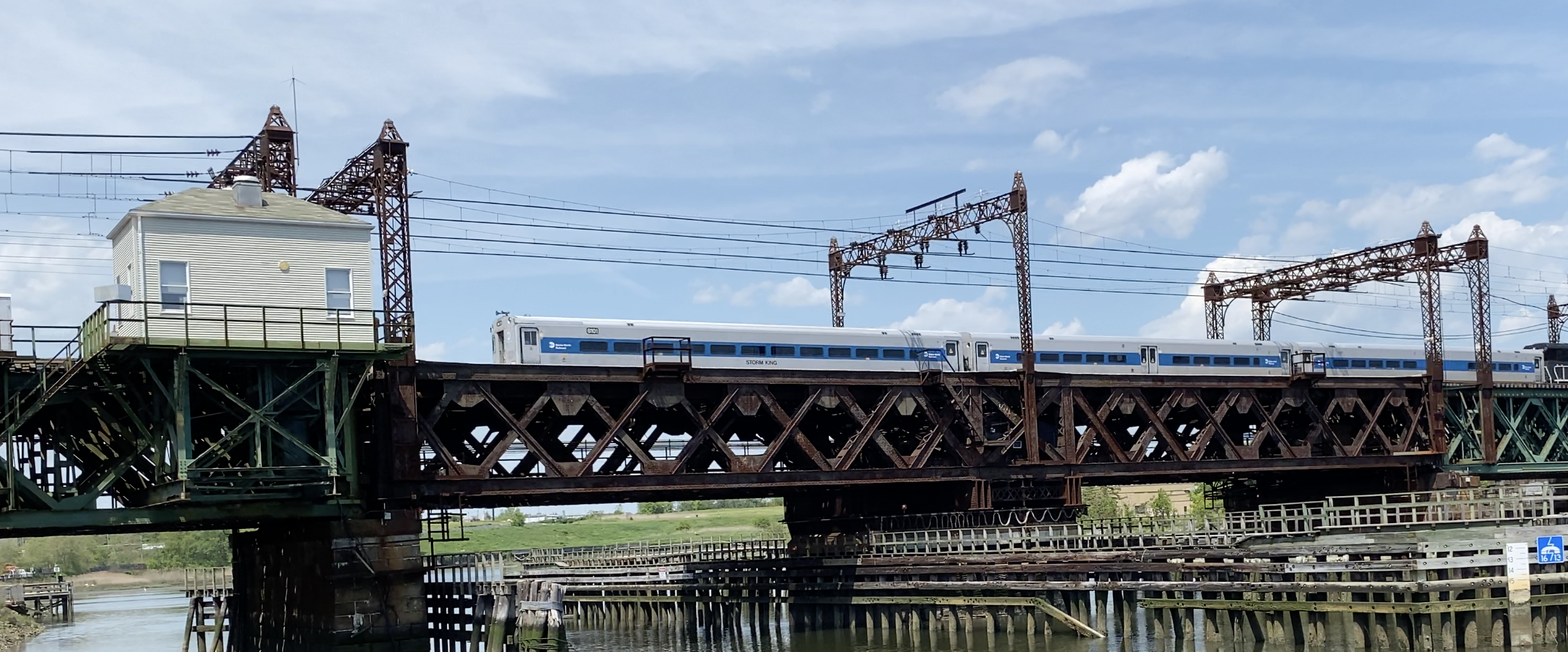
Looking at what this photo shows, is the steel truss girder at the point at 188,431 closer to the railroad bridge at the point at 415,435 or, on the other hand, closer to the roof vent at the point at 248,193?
the railroad bridge at the point at 415,435

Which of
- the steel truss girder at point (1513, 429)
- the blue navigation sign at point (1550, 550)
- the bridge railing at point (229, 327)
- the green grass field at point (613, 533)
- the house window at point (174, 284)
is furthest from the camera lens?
the green grass field at point (613, 533)

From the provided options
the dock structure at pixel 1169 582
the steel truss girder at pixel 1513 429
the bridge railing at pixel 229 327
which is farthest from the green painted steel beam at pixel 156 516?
the steel truss girder at pixel 1513 429

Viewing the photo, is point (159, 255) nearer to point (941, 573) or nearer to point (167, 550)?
point (941, 573)

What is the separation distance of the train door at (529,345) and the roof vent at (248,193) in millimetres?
10603

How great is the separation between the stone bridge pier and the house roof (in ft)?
30.6

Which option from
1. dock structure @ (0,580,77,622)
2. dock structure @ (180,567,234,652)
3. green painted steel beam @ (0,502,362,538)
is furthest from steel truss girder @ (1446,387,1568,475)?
dock structure @ (0,580,77,622)

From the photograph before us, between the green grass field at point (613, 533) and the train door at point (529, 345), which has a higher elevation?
the train door at point (529, 345)

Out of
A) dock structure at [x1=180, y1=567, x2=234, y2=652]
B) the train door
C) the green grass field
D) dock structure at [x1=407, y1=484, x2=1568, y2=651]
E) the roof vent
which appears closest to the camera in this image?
dock structure at [x1=407, y1=484, x2=1568, y2=651]

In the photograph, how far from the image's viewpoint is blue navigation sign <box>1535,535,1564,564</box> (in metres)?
39.7

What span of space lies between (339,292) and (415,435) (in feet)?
17.8

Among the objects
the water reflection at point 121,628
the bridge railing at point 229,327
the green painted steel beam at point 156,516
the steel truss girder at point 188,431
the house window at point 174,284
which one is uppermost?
the house window at point 174,284

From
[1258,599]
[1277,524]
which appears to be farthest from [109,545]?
[1258,599]

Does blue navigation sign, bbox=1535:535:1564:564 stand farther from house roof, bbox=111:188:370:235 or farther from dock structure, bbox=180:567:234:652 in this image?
dock structure, bbox=180:567:234:652

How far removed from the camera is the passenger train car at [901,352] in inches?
2142
